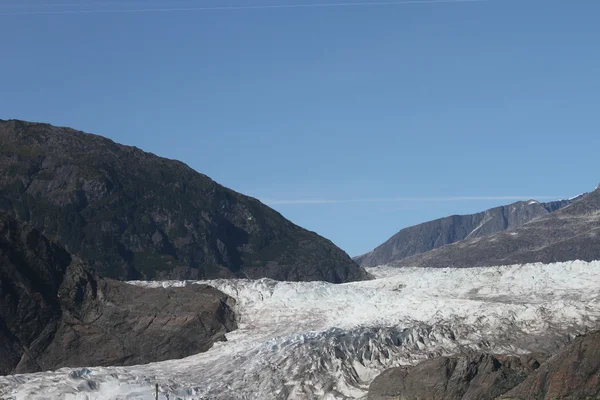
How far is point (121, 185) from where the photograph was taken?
191 m

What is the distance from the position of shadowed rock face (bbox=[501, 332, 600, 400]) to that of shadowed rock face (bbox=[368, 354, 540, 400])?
5.13 meters

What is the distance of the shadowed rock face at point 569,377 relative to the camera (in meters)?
48.8

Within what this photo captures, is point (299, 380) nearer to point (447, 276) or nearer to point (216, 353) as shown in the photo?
point (216, 353)

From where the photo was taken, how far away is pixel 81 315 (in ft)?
257

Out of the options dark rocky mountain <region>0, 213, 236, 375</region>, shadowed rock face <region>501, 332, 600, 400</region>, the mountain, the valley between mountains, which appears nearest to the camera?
shadowed rock face <region>501, 332, 600, 400</region>

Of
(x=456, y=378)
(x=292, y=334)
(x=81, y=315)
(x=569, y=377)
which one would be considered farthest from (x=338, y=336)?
(x=569, y=377)

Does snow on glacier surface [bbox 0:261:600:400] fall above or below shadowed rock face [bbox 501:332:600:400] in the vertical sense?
above

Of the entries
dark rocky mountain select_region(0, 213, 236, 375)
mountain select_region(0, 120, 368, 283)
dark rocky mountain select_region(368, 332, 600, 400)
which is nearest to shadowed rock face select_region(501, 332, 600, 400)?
dark rocky mountain select_region(368, 332, 600, 400)

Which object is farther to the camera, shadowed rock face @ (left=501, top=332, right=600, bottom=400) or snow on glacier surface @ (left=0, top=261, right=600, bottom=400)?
snow on glacier surface @ (left=0, top=261, right=600, bottom=400)

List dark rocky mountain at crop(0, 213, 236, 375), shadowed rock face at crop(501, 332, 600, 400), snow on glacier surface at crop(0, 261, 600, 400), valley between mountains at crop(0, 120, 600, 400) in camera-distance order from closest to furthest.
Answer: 1. shadowed rock face at crop(501, 332, 600, 400)
2. valley between mountains at crop(0, 120, 600, 400)
3. snow on glacier surface at crop(0, 261, 600, 400)
4. dark rocky mountain at crop(0, 213, 236, 375)

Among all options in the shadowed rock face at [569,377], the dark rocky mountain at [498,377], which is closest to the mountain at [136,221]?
the dark rocky mountain at [498,377]

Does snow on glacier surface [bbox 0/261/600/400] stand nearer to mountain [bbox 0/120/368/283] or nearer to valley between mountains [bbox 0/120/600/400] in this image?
valley between mountains [bbox 0/120/600/400]

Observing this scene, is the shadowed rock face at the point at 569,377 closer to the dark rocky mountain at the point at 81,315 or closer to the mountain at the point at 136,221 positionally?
the dark rocky mountain at the point at 81,315

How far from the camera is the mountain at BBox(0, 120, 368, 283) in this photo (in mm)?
172625
